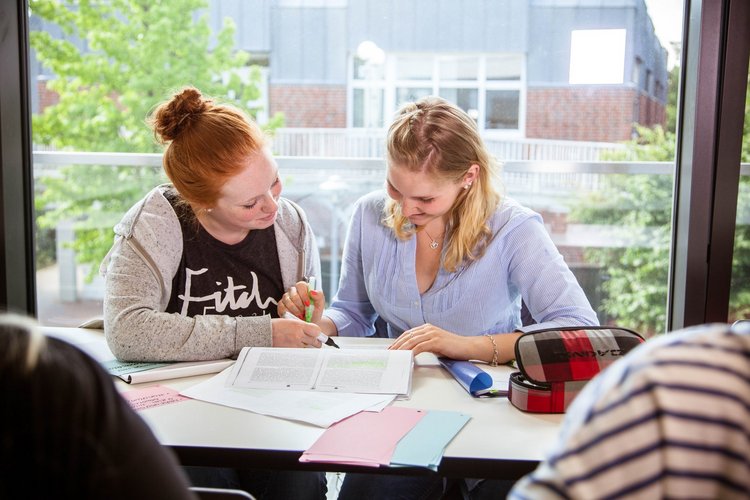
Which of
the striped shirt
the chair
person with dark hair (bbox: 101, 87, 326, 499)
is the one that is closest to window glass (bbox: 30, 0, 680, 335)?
person with dark hair (bbox: 101, 87, 326, 499)

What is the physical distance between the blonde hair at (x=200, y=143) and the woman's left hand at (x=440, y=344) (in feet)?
2.04

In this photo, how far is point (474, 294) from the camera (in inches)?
78.3

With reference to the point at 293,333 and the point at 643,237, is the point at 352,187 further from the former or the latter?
the point at 293,333

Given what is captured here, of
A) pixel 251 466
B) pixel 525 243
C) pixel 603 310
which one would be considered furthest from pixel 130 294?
pixel 603 310

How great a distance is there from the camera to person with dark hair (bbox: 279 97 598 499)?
6.30 ft

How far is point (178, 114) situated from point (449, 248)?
2.60 ft

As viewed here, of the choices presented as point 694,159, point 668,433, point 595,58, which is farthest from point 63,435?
point 595,58

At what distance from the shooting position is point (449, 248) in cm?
200

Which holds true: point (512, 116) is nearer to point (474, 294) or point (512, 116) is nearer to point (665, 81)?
point (665, 81)

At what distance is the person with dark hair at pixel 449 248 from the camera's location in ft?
6.30

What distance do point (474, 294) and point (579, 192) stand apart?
109cm

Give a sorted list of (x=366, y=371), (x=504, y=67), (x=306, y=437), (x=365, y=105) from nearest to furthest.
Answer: (x=306, y=437) → (x=366, y=371) → (x=504, y=67) → (x=365, y=105)

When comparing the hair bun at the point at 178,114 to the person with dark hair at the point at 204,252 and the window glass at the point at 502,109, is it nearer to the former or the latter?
the person with dark hair at the point at 204,252

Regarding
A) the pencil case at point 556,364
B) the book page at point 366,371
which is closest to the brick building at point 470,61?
the book page at point 366,371
